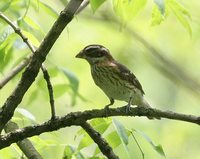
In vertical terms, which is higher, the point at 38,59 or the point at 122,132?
the point at 38,59

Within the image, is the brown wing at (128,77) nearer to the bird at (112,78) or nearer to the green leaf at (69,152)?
the bird at (112,78)

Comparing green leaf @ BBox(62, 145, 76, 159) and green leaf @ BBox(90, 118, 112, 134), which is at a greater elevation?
green leaf @ BBox(90, 118, 112, 134)

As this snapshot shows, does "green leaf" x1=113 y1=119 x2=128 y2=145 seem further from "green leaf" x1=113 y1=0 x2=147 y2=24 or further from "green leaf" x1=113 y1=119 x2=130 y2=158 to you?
"green leaf" x1=113 y1=0 x2=147 y2=24

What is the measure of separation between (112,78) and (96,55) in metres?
0.29

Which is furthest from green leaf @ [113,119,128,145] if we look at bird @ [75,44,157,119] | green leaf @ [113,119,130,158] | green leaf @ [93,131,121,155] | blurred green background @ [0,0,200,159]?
blurred green background @ [0,0,200,159]

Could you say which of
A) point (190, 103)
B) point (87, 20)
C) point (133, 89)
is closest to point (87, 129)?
point (133, 89)

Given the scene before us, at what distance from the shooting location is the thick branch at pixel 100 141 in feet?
9.05

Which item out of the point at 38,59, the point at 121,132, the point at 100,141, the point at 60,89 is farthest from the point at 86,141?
the point at 60,89

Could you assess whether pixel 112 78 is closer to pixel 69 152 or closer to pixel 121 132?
pixel 69 152

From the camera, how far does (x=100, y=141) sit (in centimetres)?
277

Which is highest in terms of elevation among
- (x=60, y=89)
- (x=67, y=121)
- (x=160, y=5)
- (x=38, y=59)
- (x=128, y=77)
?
(x=160, y=5)

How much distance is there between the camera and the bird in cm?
438

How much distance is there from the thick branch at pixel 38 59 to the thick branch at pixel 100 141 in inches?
13.0

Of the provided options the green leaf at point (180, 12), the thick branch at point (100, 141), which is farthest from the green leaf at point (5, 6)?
the green leaf at point (180, 12)
